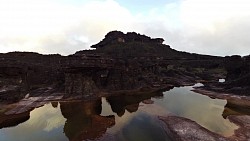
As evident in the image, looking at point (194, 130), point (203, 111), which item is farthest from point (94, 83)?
point (194, 130)

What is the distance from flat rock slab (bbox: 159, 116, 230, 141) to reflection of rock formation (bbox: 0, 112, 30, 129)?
93.1 feet

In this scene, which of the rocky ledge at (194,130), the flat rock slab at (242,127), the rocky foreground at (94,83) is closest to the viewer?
the rocky ledge at (194,130)

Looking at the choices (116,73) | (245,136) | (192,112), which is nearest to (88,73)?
(116,73)

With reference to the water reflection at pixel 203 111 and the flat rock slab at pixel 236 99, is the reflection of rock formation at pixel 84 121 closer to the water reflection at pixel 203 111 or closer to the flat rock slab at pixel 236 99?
the water reflection at pixel 203 111

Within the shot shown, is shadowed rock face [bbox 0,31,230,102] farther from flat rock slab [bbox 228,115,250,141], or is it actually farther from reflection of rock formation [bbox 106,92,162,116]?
flat rock slab [bbox 228,115,250,141]

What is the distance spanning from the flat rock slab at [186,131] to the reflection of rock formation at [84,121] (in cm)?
1096

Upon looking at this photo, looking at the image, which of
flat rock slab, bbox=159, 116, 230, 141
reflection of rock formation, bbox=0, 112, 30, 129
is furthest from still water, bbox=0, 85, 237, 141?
flat rock slab, bbox=159, 116, 230, 141

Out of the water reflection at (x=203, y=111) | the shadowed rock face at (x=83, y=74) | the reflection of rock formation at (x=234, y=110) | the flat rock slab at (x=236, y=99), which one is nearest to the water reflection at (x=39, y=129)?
the shadowed rock face at (x=83, y=74)

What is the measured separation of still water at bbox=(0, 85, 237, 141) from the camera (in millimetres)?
38250

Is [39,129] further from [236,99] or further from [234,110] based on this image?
[236,99]

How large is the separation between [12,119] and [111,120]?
65.8 feet

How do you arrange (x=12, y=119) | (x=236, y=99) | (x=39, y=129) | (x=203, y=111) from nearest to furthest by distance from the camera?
(x=39, y=129) → (x=12, y=119) → (x=203, y=111) → (x=236, y=99)

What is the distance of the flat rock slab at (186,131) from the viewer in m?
36.6

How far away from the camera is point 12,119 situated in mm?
48250
